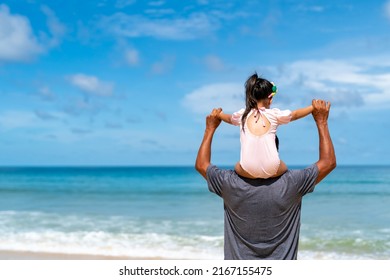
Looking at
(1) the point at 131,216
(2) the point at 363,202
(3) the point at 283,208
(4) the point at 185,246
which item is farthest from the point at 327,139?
(2) the point at 363,202

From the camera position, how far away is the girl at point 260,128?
2254mm

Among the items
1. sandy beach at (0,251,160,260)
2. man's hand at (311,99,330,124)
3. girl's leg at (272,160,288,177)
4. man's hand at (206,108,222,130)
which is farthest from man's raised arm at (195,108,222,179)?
sandy beach at (0,251,160,260)

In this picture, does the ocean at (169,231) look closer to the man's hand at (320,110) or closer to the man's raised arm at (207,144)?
the man's raised arm at (207,144)

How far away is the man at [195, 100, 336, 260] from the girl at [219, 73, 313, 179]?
46 millimetres

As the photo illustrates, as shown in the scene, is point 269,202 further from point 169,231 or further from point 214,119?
point 169,231

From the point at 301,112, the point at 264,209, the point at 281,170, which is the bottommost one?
the point at 264,209

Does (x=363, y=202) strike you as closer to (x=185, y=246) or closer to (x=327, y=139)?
(x=185, y=246)

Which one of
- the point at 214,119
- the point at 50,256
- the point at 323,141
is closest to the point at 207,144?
the point at 214,119

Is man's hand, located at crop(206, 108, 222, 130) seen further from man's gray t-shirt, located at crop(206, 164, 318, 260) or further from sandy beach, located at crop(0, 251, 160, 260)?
sandy beach, located at crop(0, 251, 160, 260)

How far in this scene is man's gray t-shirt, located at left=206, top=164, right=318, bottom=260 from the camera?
2.27 m

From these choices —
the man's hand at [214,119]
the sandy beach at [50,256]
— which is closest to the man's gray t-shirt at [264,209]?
the man's hand at [214,119]

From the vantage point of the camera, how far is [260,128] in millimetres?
2289

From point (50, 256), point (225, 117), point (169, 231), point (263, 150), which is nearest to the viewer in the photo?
point (263, 150)

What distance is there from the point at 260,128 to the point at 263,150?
0.30ft
